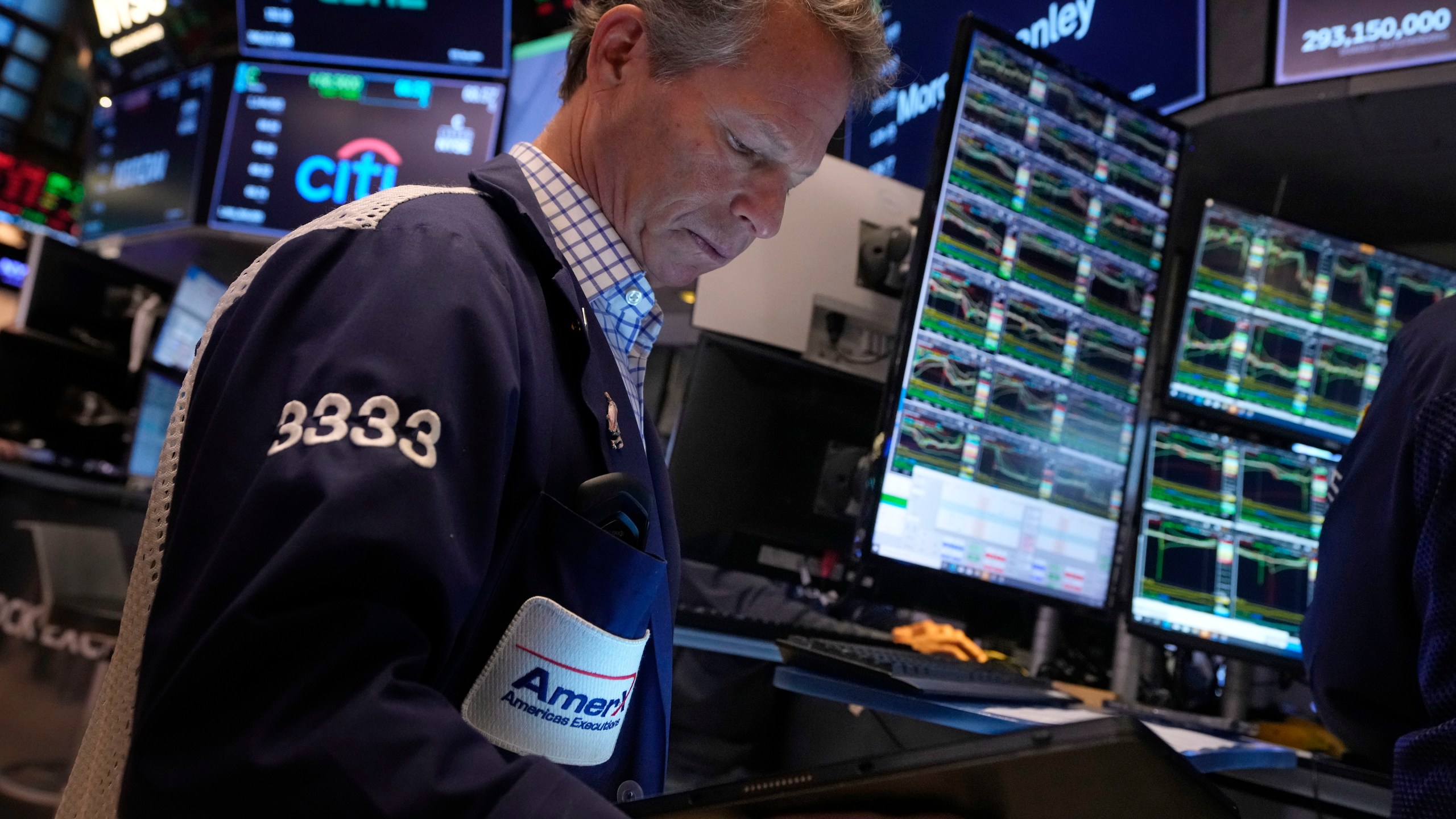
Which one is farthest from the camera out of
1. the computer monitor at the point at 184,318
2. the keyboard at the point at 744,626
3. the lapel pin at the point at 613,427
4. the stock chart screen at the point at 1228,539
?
the computer monitor at the point at 184,318

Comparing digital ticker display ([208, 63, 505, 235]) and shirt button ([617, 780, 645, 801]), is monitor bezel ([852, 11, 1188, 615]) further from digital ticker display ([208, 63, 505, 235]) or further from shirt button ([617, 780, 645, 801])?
digital ticker display ([208, 63, 505, 235])

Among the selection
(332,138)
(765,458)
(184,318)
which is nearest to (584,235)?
(765,458)

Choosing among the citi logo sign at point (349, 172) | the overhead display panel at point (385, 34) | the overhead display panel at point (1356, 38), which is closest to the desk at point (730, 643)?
the overhead display panel at point (1356, 38)

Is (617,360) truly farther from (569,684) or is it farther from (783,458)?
(783,458)

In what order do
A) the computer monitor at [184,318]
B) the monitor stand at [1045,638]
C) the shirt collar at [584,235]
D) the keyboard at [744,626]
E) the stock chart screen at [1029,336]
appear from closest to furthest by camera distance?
the shirt collar at [584,235] < the keyboard at [744,626] < the stock chart screen at [1029,336] < the monitor stand at [1045,638] < the computer monitor at [184,318]

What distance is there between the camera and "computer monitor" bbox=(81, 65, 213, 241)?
4.52 metres

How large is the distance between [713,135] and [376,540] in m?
0.62

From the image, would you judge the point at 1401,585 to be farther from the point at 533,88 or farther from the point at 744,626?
the point at 533,88

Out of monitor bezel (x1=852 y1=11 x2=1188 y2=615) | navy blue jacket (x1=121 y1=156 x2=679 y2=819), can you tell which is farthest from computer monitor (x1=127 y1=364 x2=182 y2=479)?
navy blue jacket (x1=121 y1=156 x2=679 y2=819)

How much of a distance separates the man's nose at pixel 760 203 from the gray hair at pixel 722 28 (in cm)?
13

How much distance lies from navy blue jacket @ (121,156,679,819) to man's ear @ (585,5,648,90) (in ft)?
0.93

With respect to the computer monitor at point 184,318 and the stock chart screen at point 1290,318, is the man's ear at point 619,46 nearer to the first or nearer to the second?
the stock chart screen at point 1290,318

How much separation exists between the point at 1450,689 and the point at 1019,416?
1.00 m

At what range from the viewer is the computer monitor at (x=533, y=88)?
4.16 m
